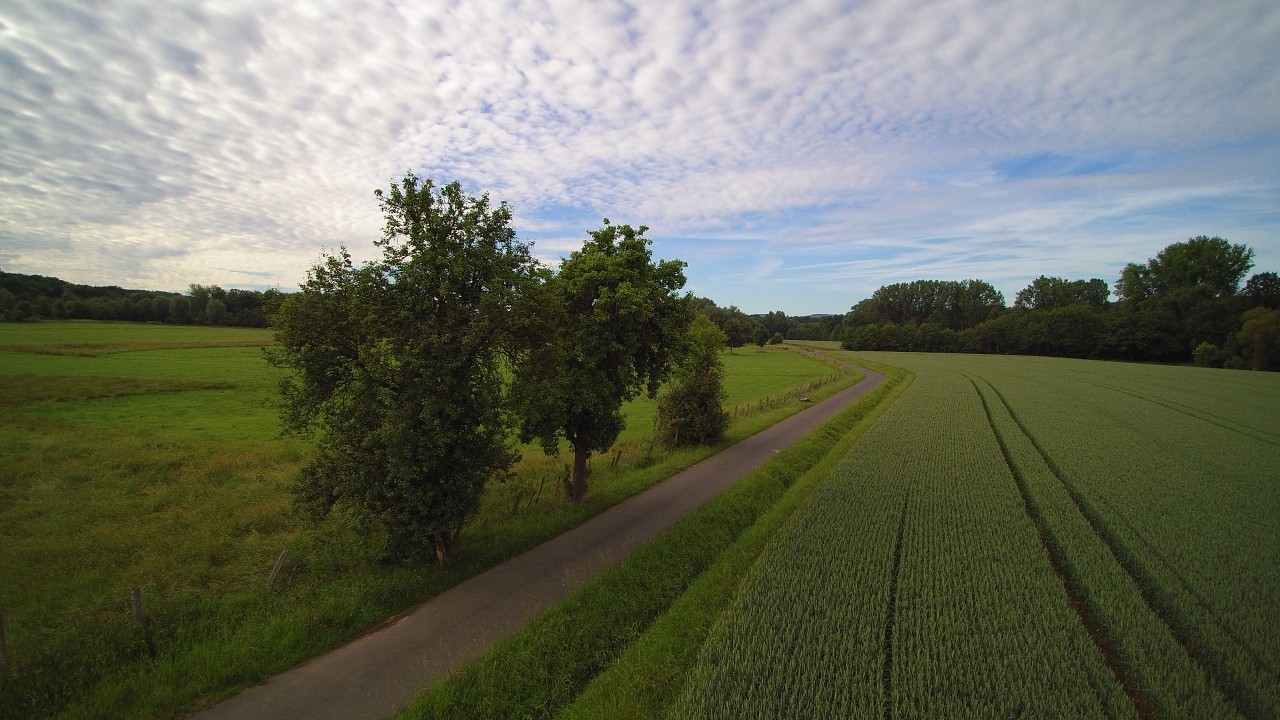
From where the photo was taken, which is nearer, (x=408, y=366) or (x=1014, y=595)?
(x=1014, y=595)

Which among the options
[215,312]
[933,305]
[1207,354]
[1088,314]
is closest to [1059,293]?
[933,305]

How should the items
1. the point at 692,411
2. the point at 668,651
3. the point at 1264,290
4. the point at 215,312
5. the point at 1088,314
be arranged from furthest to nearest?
the point at 215,312
the point at 1088,314
the point at 1264,290
the point at 692,411
the point at 668,651

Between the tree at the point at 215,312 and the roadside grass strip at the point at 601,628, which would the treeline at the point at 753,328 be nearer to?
the roadside grass strip at the point at 601,628

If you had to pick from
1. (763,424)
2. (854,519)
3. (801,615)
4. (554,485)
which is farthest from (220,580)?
(763,424)

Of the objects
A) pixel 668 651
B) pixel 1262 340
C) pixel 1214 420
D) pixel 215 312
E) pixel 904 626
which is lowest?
pixel 668 651

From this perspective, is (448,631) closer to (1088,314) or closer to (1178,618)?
(1178,618)

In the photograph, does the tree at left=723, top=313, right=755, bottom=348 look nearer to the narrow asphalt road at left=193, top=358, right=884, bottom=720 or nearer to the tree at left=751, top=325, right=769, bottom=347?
the tree at left=751, top=325, right=769, bottom=347
